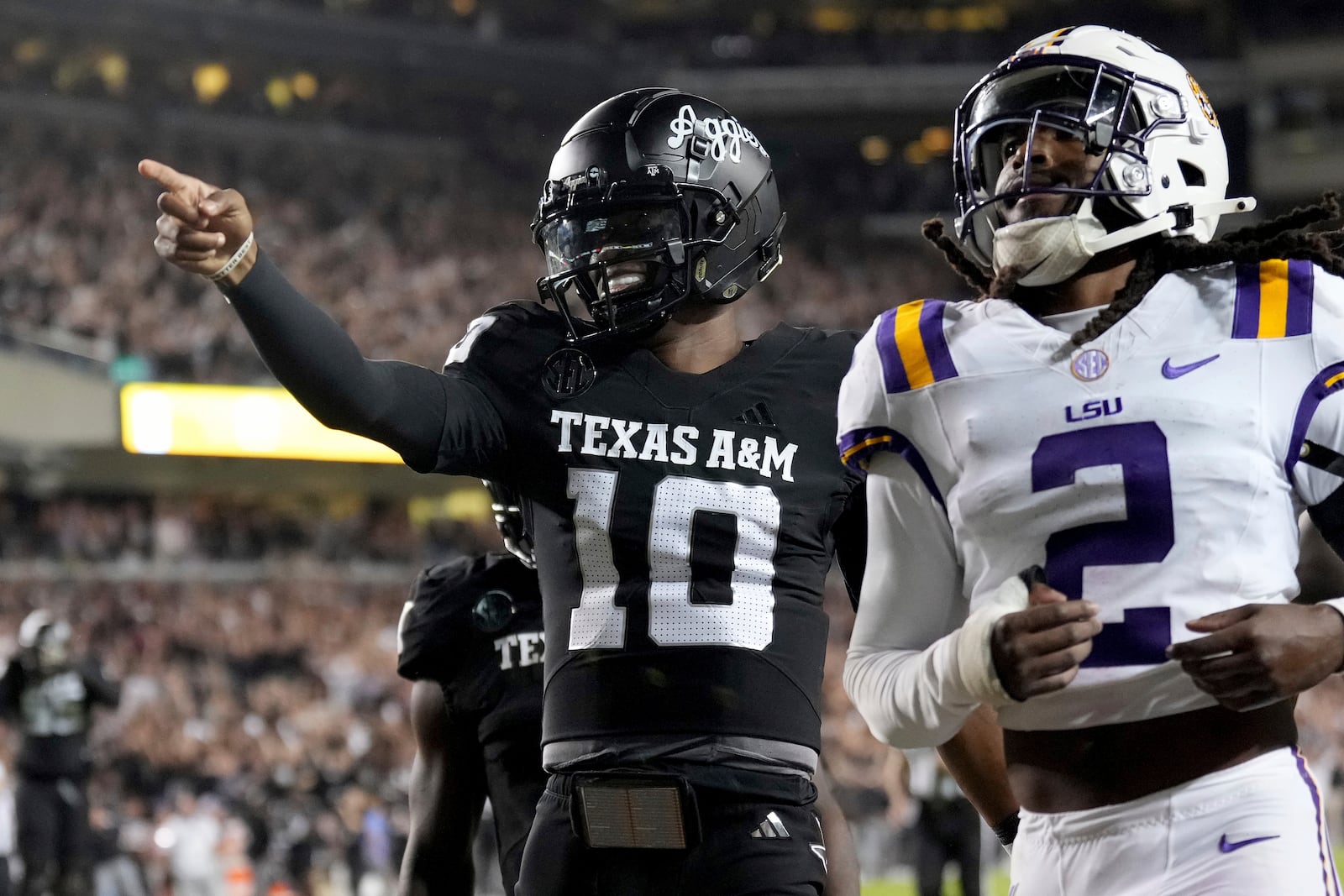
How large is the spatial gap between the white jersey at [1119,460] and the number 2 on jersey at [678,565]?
1.58ft

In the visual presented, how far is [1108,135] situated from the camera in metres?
2.35

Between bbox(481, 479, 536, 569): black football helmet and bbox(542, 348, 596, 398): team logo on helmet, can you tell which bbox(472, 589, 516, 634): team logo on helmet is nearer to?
bbox(481, 479, 536, 569): black football helmet

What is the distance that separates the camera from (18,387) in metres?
18.1

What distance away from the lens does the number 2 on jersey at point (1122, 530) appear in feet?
6.96

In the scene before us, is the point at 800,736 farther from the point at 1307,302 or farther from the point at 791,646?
the point at 1307,302

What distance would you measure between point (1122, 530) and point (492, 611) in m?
1.93

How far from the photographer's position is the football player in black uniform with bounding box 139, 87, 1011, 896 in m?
2.72

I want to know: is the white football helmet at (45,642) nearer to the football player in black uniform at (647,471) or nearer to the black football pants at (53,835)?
the black football pants at (53,835)

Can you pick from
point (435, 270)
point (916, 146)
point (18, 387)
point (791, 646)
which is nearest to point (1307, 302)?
point (791, 646)

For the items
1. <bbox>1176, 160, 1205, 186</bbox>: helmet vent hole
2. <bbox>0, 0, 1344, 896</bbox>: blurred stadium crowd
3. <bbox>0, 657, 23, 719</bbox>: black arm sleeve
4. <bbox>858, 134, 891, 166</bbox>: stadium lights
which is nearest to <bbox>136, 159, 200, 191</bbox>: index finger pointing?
<bbox>1176, 160, 1205, 186</bbox>: helmet vent hole

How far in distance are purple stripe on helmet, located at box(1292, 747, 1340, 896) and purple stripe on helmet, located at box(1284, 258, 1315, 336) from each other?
21.1 inches

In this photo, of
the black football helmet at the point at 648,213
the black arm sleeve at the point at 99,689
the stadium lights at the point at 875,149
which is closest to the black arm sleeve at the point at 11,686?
the black arm sleeve at the point at 99,689

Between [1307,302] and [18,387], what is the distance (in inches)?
694

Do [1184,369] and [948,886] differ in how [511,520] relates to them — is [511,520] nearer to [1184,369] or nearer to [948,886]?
[1184,369]
